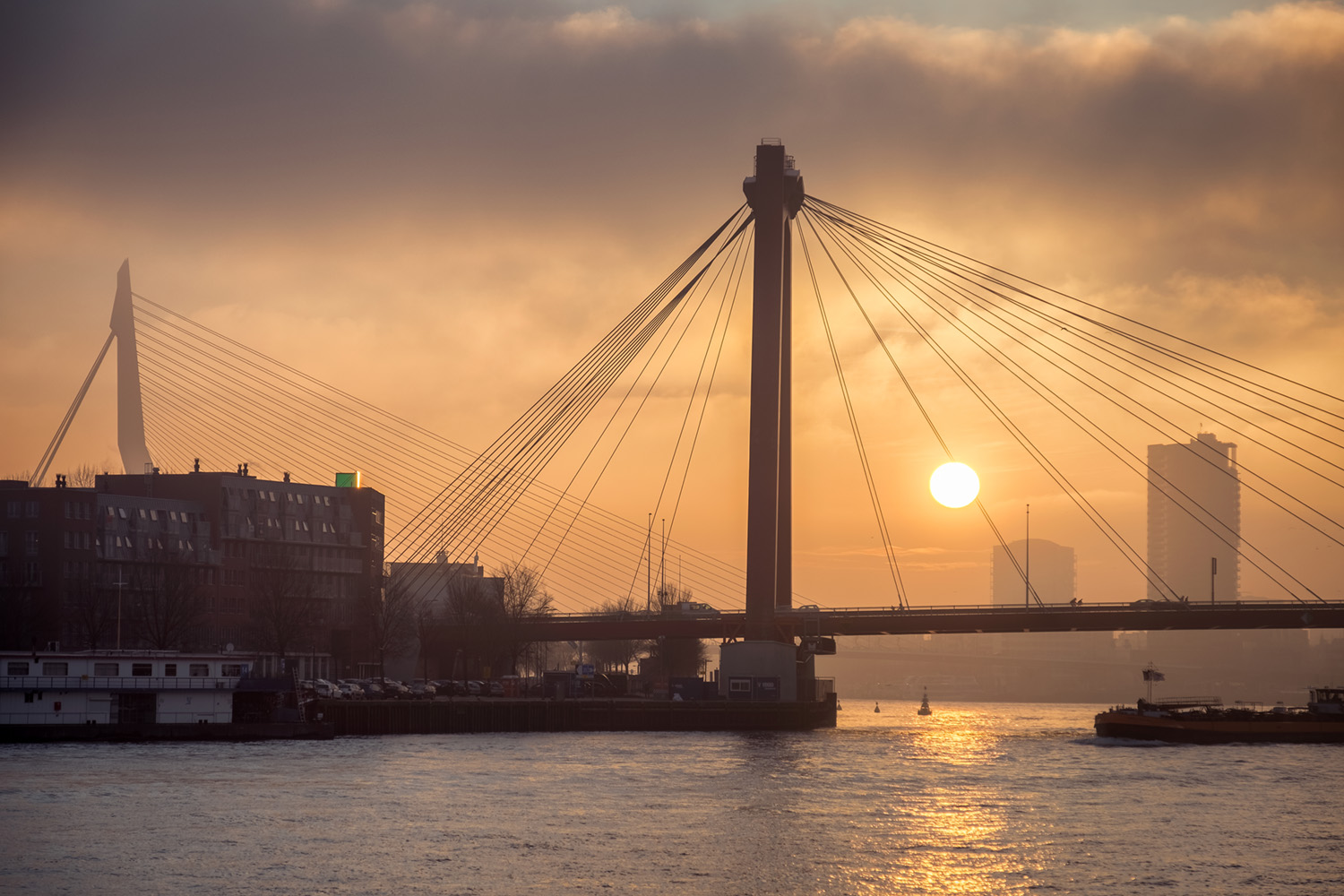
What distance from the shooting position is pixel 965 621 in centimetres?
10469

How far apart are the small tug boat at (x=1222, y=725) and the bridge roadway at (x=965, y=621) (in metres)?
5.81

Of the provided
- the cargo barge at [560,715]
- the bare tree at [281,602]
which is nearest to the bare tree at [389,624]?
the bare tree at [281,602]

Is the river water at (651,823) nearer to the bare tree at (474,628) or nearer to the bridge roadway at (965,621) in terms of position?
the bridge roadway at (965,621)

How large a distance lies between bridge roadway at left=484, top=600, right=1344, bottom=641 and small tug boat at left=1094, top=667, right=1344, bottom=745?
19.1 feet

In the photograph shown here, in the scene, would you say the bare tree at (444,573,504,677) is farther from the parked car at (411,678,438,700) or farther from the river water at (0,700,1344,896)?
the river water at (0,700,1344,896)

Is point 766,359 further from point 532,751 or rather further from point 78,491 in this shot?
point 78,491

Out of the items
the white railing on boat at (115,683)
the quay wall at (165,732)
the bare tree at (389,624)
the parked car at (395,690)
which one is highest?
the bare tree at (389,624)

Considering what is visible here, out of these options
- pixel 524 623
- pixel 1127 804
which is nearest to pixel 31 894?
pixel 1127 804

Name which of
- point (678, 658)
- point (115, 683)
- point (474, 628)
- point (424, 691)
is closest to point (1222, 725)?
point (424, 691)

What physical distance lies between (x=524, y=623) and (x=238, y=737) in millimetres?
36420

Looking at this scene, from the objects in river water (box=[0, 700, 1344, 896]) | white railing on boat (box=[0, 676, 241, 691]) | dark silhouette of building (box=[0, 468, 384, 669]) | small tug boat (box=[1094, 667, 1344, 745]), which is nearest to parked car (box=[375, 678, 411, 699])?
dark silhouette of building (box=[0, 468, 384, 669])

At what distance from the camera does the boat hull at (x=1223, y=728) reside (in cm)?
9481

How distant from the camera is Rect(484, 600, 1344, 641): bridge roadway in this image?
99312 millimetres

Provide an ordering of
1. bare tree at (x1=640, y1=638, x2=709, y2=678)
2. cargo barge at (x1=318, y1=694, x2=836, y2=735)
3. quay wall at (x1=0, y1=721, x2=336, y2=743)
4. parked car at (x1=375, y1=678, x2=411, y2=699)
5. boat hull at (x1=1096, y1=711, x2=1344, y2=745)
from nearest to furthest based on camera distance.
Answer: quay wall at (x1=0, y1=721, x2=336, y2=743) < cargo barge at (x1=318, y1=694, x2=836, y2=735) < boat hull at (x1=1096, y1=711, x2=1344, y2=745) < parked car at (x1=375, y1=678, x2=411, y2=699) < bare tree at (x1=640, y1=638, x2=709, y2=678)
